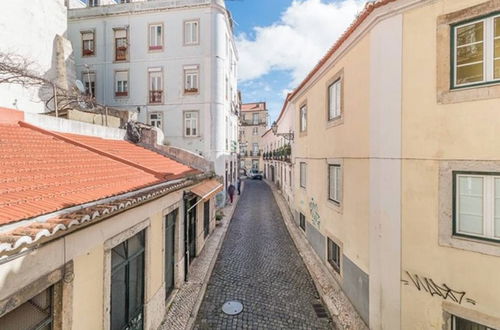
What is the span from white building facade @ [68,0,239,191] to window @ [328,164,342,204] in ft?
37.2

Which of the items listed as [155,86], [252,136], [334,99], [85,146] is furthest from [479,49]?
[252,136]

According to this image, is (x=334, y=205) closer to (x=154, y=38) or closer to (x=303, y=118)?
(x=303, y=118)

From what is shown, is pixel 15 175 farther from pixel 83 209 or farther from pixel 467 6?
pixel 467 6

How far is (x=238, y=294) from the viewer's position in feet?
26.6

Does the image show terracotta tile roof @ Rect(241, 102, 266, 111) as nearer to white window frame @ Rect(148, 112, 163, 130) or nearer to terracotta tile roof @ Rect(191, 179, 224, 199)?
white window frame @ Rect(148, 112, 163, 130)

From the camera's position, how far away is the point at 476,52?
200 inches

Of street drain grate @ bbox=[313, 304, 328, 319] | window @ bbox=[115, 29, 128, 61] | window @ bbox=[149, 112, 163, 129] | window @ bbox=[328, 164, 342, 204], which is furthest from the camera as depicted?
window @ bbox=[149, 112, 163, 129]

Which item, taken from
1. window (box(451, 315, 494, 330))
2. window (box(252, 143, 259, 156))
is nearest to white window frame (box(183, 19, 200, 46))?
window (box(451, 315, 494, 330))

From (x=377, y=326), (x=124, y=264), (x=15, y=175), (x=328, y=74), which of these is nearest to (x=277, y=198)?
(x=328, y=74)

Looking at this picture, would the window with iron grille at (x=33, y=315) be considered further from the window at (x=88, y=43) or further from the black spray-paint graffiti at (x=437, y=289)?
the window at (x=88, y=43)

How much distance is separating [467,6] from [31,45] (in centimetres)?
1976

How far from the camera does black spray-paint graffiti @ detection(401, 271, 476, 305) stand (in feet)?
16.7

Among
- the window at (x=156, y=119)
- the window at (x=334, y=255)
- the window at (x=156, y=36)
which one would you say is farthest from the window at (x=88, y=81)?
the window at (x=334, y=255)

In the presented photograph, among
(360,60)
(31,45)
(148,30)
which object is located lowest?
(360,60)
